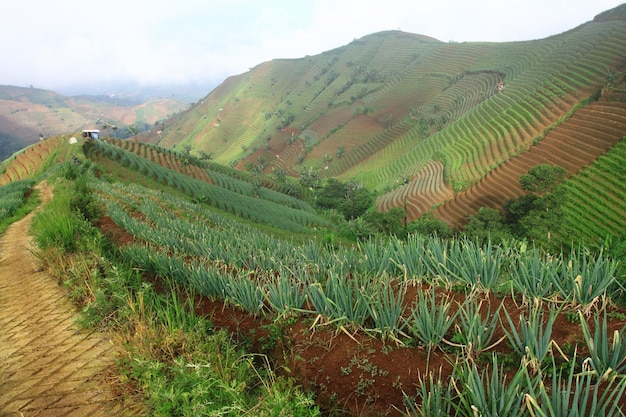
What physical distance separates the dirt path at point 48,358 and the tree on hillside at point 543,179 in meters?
35.4

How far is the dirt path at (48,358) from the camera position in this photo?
2.53m

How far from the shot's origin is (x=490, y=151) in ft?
151

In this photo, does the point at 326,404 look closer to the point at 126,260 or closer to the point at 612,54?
the point at 126,260

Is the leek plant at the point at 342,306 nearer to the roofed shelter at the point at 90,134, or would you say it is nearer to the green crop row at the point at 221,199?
the green crop row at the point at 221,199

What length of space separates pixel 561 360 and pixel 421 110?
90254mm

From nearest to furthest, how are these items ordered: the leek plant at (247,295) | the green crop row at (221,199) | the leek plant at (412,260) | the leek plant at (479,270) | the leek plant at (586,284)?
the leek plant at (586,284) < the leek plant at (479,270) < the leek plant at (247,295) < the leek plant at (412,260) < the green crop row at (221,199)

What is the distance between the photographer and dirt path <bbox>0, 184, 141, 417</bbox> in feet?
8.31

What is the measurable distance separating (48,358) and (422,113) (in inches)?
3471

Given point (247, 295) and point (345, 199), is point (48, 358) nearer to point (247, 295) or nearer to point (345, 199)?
point (247, 295)

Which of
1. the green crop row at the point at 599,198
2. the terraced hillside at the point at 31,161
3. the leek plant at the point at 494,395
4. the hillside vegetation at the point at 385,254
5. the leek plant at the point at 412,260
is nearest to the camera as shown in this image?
the leek plant at the point at 494,395

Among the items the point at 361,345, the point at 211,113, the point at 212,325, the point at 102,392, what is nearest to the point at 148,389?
the point at 102,392

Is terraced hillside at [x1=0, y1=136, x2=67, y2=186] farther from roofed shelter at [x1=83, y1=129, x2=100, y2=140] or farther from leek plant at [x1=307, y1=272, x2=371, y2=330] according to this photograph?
leek plant at [x1=307, y1=272, x2=371, y2=330]

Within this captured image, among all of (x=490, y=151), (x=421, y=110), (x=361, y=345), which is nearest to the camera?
(x=361, y=345)

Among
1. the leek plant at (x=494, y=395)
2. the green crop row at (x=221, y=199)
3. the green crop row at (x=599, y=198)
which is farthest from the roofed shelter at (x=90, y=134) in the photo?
the green crop row at (x=599, y=198)
